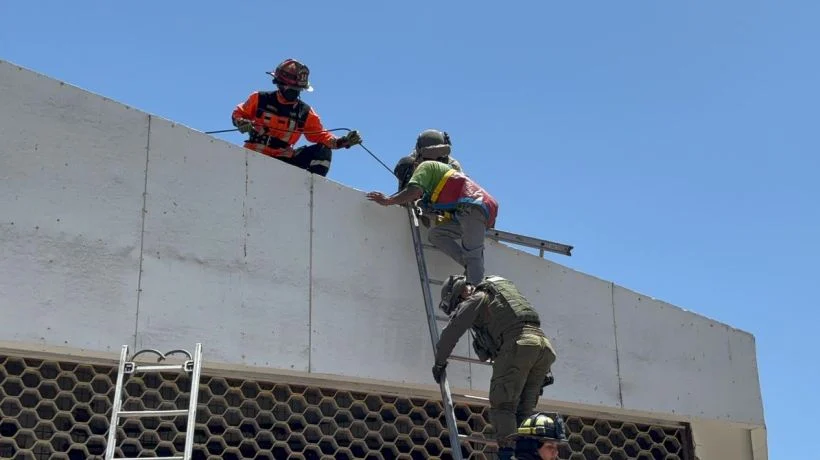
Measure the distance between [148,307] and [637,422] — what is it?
4.52m

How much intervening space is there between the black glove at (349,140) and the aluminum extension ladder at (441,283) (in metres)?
1.13

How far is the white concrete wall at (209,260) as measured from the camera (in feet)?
20.9

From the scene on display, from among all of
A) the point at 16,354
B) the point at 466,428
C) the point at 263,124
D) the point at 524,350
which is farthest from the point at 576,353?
the point at 16,354

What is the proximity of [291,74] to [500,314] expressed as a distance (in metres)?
3.09

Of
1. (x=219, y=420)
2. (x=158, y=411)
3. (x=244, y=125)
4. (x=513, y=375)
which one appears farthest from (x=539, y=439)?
(x=244, y=125)

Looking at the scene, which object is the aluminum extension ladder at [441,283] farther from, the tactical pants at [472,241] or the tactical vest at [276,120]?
the tactical vest at [276,120]

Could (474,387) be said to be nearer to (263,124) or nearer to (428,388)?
(428,388)

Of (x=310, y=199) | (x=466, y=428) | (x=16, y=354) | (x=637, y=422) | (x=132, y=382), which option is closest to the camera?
(x=16, y=354)

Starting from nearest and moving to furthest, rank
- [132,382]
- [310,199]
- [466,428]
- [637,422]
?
[132,382]
[310,199]
[466,428]
[637,422]

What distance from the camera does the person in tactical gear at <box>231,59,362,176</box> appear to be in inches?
349

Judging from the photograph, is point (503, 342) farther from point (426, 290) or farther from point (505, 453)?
point (426, 290)

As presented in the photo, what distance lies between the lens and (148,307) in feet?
21.8

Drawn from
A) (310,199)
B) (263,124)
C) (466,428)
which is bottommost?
(466,428)

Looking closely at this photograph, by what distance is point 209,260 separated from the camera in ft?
22.9
